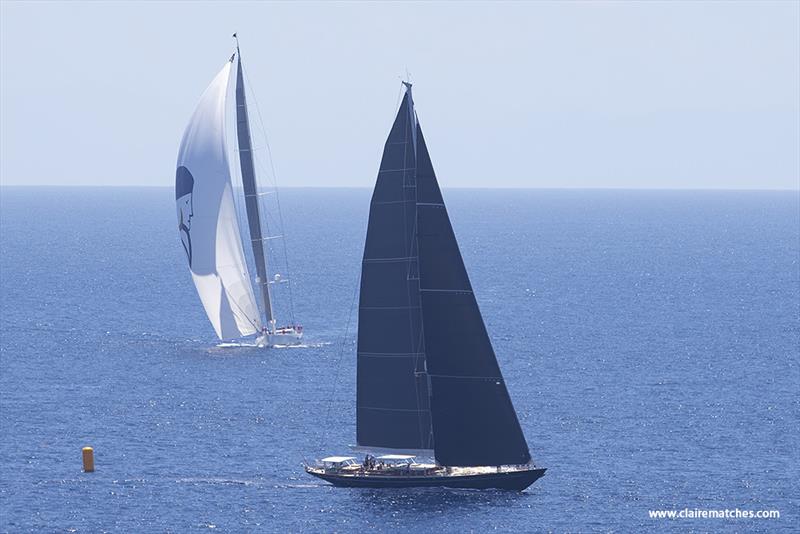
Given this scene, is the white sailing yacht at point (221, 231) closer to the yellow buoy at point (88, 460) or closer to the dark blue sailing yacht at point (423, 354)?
the yellow buoy at point (88, 460)

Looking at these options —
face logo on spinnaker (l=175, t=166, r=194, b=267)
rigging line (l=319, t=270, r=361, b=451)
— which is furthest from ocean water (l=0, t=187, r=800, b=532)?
face logo on spinnaker (l=175, t=166, r=194, b=267)

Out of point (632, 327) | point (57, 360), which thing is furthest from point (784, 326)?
point (57, 360)

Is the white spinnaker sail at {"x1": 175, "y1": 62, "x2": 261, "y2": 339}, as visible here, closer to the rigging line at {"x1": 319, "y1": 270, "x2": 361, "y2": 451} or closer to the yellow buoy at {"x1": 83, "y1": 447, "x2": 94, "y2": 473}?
the rigging line at {"x1": 319, "y1": 270, "x2": 361, "y2": 451}

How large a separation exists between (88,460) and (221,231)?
111 feet

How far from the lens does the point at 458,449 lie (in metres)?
60.4

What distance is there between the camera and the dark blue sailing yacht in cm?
5966

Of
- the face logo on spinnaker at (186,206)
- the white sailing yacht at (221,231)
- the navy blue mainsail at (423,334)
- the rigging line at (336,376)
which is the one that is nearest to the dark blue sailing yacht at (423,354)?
the navy blue mainsail at (423,334)

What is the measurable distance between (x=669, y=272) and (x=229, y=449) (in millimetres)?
112346

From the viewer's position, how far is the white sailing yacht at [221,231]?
97.5 meters

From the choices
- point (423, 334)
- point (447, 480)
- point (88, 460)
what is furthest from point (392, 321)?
point (88, 460)

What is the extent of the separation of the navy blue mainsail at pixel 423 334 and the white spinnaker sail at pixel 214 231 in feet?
122

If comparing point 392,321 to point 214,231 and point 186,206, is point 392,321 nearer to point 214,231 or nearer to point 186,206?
point 214,231

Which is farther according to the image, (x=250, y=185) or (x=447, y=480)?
(x=250, y=185)

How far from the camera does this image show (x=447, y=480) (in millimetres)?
59969
